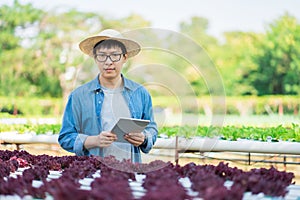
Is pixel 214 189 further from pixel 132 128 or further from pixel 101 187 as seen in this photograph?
pixel 132 128

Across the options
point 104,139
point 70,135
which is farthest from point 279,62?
point 104,139

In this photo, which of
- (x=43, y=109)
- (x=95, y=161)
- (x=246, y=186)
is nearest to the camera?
(x=246, y=186)

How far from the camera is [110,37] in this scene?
3068 millimetres

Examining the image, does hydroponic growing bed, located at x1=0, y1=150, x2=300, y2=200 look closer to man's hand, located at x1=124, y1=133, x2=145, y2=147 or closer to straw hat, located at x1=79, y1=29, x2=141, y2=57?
man's hand, located at x1=124, y1=133, x2=145, y2=147

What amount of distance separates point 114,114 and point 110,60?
351mm

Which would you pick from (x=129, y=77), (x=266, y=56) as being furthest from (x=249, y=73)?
(x=129, y=77)

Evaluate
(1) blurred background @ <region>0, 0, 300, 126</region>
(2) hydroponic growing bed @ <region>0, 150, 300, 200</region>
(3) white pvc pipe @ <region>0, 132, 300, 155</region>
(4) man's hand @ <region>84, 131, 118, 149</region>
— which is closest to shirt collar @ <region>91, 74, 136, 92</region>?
(4) man's hand @ <region>84, 131, 118, 149</region>

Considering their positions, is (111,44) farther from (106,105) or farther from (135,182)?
(135,182)

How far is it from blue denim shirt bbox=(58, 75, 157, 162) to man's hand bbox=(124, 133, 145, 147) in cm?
18

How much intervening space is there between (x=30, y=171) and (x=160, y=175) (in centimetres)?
63

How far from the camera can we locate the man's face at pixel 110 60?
121 inches

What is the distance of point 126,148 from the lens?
3.20 meters

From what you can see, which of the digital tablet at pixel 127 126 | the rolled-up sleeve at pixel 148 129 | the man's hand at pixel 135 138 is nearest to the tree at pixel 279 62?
the rolled-up sleeve at pixel 148 129

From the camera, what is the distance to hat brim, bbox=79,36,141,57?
10.0ft
